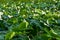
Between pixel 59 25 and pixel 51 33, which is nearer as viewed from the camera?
pixel 51 33

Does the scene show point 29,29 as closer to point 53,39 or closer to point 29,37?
point 29,37

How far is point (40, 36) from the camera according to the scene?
143 centimetres

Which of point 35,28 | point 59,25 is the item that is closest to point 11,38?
point 35,28

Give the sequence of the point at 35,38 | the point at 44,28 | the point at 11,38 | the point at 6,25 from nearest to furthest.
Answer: the point at 11,38, the point at 35,38, the point at 44,28, the point at 6,25

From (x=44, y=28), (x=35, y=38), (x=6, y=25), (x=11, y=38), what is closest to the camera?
(x=11, y=38)

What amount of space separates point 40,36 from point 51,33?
0.07 meters

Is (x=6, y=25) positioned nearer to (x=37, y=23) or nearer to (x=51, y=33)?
(x=37, y=23)

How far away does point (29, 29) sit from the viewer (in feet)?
5.00

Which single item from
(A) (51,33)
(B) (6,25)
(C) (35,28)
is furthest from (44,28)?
(B) (6,25)

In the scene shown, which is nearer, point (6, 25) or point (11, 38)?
point (11, 38)

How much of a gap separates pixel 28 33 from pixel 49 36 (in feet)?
0.56

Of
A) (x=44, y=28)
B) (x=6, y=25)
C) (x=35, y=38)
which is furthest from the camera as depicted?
(x=6, y=25)

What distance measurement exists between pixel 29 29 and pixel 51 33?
0.18m

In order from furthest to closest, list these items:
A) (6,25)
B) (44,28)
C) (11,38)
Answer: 1. (6,25)
2. (44,28)
3. (11,38)
